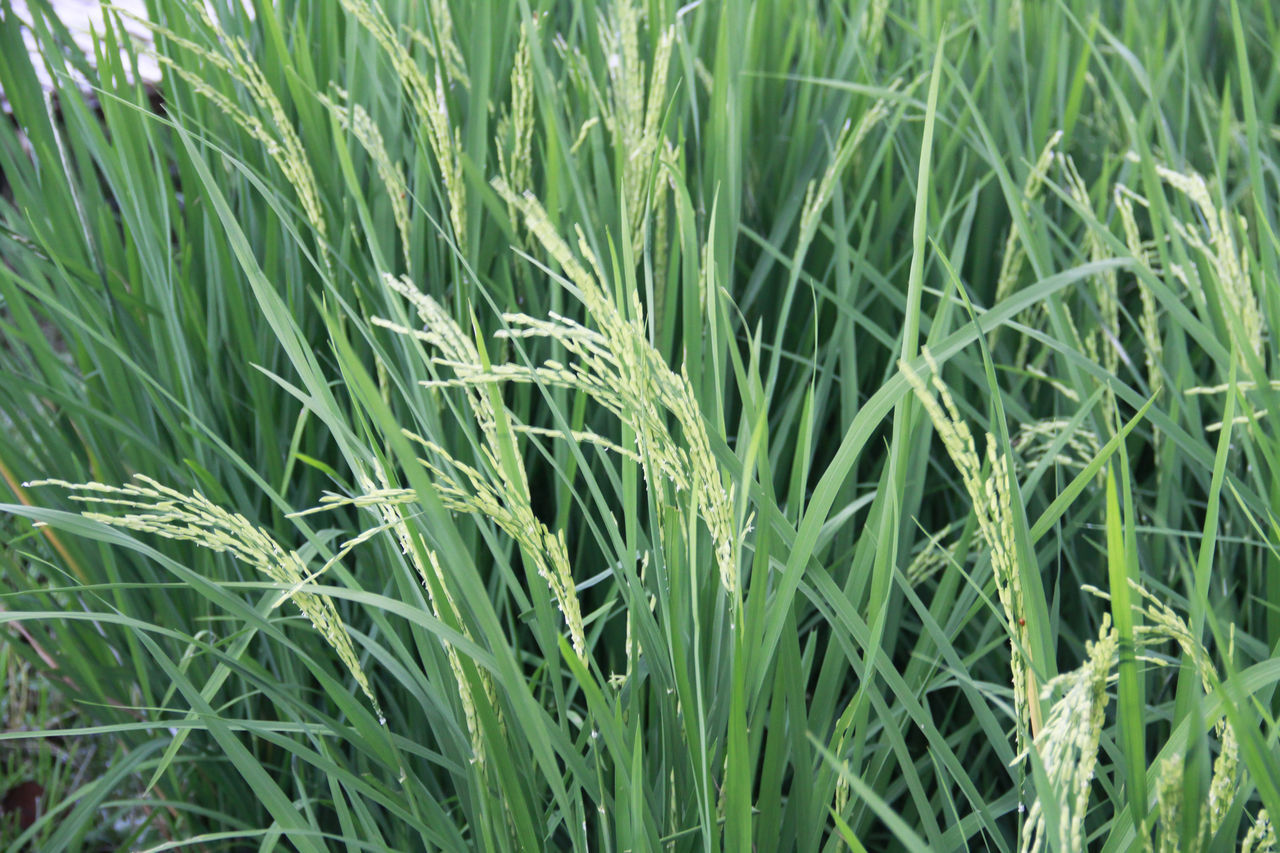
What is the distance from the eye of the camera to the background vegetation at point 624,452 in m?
0.55

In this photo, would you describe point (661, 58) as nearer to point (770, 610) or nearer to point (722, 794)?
point (770, 610)

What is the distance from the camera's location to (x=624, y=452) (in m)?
0.57

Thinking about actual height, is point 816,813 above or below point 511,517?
below

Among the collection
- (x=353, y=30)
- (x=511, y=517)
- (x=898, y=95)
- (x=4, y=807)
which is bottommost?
(x=4, y=807)

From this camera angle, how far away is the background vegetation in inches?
21.7

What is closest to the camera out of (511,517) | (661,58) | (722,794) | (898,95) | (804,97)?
(511,517)

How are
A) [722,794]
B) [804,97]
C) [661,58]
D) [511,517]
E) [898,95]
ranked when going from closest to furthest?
1. [511,517]
2. [722,794]
3. [661,58]
4. [898,95]
5. [804,97]

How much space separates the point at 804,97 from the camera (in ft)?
3.79

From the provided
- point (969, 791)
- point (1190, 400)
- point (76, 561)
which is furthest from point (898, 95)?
point (76, 561)

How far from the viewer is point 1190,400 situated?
917 millimetres

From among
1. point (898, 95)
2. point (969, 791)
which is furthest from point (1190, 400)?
point (969, 791)

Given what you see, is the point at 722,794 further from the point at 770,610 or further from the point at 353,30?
the point at 353,30

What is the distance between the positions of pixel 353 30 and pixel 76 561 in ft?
2.08

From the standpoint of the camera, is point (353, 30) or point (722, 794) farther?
point (353, 30)
